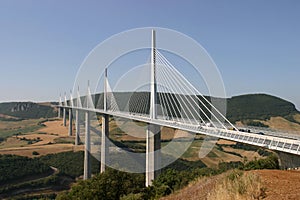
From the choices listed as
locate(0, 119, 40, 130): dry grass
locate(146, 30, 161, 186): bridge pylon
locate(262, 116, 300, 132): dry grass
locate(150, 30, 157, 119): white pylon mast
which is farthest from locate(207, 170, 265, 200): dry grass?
locate(0, 119, 40, 130): dry grass

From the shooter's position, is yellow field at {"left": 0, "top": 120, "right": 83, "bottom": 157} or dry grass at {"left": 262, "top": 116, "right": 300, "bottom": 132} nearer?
yellow field at {"left": 0, "top": 120, "right": 83, "bottom": 157}

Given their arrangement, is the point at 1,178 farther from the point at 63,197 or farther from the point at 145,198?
the point at 145,198

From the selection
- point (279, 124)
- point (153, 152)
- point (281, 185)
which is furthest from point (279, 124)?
point (281, 185)

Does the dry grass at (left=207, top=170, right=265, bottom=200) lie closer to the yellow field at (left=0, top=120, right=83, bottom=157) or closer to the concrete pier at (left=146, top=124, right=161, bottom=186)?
the concrete pier at (left=146, top=124, right=161, bottom=186)

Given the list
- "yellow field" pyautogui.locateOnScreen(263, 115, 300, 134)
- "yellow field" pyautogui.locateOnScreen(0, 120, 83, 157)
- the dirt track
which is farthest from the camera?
"yellow field" pyautogui.locateOnScreen(263, 115, 300, 134)

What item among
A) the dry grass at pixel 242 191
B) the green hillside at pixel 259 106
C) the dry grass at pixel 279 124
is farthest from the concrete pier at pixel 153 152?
the green hillside at pixel 259 106

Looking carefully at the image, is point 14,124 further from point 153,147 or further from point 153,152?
point 153,152

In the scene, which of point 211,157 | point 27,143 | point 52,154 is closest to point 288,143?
point 211,157

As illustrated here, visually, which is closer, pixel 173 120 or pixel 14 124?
pixel 173 120

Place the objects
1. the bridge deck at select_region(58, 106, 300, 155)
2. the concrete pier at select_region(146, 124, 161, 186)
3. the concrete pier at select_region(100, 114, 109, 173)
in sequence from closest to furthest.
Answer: the bridge deck at select_region(58, 106, 300, 155) → the concrete pier at select_region(146, 124, 161, 186) → the concrete pier at select_region(100, 114, 109, 173)

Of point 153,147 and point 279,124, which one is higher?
point 153,147

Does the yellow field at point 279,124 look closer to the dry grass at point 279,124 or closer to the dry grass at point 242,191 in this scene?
the dry grass at point 279,124

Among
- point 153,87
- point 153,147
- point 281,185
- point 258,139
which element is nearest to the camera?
point 281,185

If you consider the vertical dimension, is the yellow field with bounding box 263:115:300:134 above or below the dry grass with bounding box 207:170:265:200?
below
